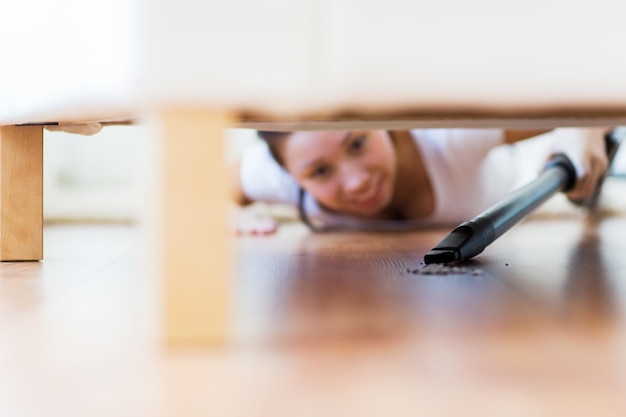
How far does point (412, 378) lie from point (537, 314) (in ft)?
0.90

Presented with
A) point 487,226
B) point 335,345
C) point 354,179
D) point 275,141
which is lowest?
point 335,345

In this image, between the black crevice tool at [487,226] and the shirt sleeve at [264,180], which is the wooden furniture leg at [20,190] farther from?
the shirt sleeve at [264,180]

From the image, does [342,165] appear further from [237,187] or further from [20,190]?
[20,190]

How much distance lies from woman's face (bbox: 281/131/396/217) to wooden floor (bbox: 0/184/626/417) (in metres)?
0.71

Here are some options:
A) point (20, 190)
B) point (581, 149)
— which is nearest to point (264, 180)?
point (581, 149)

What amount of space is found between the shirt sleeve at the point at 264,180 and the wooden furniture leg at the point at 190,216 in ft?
5.01

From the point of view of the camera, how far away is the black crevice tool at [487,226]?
1.10 m

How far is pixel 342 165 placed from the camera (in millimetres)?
1863

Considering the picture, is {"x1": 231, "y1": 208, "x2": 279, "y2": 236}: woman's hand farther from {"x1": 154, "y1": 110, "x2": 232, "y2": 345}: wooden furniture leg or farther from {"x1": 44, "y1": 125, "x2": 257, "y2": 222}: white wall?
{"x1": 154, "y1": 110, "x2": 232, "y2": 345}: wooden furniture leg

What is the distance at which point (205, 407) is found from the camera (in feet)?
1.48

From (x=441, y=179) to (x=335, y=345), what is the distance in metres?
1.59

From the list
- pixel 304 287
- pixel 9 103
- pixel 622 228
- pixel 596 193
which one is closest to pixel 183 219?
pixel 304 287

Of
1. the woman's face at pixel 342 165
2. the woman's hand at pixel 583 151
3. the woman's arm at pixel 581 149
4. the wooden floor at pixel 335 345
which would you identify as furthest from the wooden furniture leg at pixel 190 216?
the woman's hand at pixel 583 151

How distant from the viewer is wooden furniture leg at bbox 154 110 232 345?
0.57 metres
